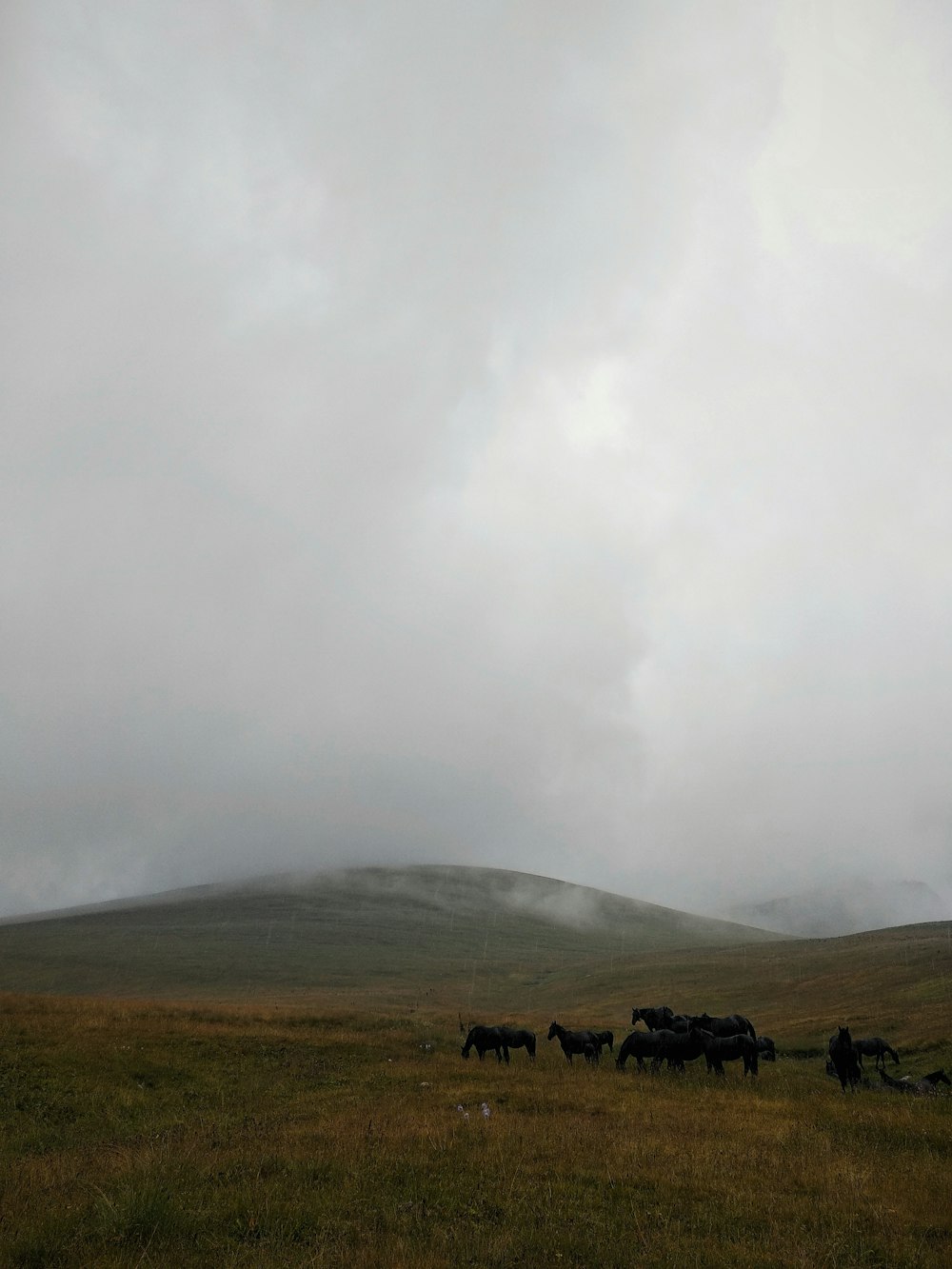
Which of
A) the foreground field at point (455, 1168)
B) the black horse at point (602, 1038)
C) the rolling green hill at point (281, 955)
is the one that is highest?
the foreground field at point (455, 1168)

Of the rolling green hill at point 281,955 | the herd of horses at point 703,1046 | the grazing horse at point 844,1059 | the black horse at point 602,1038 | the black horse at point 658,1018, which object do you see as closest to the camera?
the grazing horse at point 844,1059

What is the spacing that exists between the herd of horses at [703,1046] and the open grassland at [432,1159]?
0.89 metres

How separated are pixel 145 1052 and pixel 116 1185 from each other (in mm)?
19182

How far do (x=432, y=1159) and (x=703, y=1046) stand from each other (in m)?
18.0

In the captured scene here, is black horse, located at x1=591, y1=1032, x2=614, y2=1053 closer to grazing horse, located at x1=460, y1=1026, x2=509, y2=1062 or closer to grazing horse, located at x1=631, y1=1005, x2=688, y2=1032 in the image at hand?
grazing horse, located at x1=631, y1=1005, x2=688, y2=1032

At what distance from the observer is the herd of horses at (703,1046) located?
79.4 ft

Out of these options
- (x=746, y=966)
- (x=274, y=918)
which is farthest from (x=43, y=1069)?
(x=274, y=918)

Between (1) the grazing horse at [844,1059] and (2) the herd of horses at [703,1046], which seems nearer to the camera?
(1) the grazing horse at [844,1059]

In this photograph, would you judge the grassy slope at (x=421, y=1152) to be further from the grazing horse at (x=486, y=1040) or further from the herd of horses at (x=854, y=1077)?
the grazing horse at (x=486, y=1040)

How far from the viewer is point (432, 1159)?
1299 centimetres

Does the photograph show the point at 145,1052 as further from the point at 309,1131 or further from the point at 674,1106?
the point at 674,1106

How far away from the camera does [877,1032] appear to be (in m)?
39.9

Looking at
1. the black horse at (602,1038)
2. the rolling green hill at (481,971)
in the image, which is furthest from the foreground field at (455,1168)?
the rolling green hill at (481,971)

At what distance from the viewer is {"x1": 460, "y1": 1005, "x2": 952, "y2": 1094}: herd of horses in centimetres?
2421
